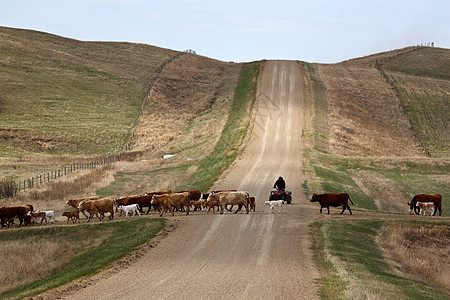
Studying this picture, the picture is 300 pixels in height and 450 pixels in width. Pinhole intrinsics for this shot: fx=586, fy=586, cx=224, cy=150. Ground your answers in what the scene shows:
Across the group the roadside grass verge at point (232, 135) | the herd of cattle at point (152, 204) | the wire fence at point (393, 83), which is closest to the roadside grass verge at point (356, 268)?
the herd of cattle at point (152, 204)

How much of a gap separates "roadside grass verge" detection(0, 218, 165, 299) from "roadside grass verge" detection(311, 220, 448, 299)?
29.1 ft

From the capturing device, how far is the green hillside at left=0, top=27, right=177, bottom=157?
85.6 meters

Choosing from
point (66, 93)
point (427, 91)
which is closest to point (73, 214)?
point (66, 93)

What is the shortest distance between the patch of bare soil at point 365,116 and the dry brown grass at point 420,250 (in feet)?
121

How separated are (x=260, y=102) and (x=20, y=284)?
7203cm

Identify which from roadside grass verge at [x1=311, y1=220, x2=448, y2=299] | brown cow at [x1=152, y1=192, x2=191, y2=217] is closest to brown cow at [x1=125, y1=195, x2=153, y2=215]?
brown cow at [x1=152, y1=192, x2=191, y2=217]

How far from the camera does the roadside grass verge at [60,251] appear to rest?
23.7 m

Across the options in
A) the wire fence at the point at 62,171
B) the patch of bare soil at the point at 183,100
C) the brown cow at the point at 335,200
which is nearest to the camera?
the brown cow at the point at 335,200

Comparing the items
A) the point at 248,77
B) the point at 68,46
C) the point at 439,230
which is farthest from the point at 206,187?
the point at 68,46

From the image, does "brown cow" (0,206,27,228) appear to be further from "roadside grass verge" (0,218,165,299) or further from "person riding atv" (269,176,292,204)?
"person riding atv" (269,176,292,204)

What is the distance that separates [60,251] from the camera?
3061 centimetres

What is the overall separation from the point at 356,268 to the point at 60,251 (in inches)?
612

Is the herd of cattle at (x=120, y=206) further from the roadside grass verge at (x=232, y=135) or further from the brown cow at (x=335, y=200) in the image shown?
the roadside grass verge at (x=232, y=135)

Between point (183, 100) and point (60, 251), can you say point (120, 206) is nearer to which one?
Answer: point (60, 251)
